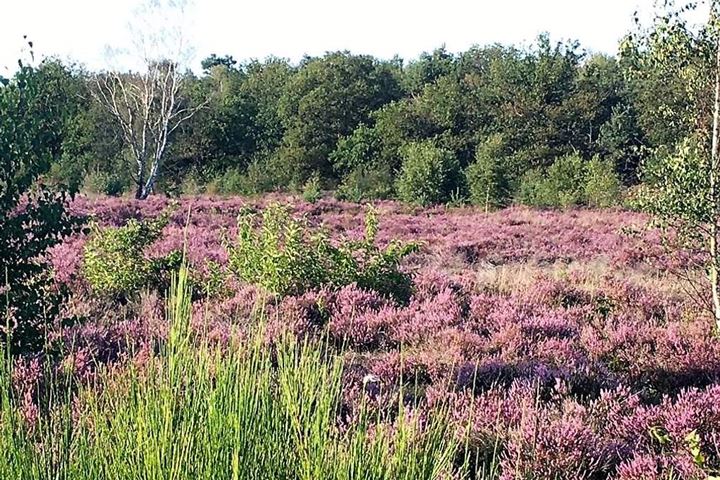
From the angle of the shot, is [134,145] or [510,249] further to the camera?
[134,145]

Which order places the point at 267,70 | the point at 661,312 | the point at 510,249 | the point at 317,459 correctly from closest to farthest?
the point at 317,459, the point at 661,312, the point at 510,249, the point at 267,70

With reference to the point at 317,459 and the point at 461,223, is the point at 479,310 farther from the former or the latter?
the point at 461,223

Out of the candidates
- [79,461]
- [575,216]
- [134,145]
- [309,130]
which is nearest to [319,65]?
[309,130]

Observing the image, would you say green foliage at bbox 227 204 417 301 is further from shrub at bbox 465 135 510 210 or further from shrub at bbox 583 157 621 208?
shrub at bbox 465 135 510 210

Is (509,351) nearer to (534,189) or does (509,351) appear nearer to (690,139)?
(690,139)

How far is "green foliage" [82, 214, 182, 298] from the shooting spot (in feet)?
29.4

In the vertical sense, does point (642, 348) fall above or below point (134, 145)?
below

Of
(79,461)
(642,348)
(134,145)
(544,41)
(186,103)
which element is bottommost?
(642,348)

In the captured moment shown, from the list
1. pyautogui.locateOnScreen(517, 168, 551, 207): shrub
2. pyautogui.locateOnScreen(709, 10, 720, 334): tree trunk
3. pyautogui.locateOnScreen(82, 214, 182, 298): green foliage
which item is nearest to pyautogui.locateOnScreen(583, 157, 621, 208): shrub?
pyautogui.locateOnScreen(517, 168, 551, 207): shrub

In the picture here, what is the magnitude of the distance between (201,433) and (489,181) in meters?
31.8

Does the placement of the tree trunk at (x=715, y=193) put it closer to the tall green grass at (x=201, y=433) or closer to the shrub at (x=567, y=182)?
the tall green grass at (x=201, y=433)

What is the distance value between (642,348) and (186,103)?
4494 centimetres

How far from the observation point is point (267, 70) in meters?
55.9

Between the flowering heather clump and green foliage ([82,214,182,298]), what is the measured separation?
0.29 meters
